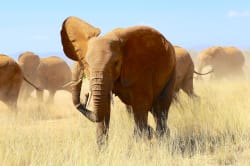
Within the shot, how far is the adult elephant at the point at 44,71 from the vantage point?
55.1 ft

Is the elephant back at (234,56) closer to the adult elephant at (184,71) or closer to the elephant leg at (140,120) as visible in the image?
the adult elephant at (184,71)

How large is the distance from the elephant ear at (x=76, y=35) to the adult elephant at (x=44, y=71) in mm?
10355

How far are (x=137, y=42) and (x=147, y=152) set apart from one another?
1589mm

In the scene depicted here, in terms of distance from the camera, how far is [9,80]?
11.3 metres

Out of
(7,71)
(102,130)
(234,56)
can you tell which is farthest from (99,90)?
(234,56)

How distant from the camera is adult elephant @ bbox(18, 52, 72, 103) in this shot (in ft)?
55.1

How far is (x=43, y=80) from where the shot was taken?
17.0 metres

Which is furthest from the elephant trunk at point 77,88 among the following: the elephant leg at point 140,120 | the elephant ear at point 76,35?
the elephant leg at point 140,120

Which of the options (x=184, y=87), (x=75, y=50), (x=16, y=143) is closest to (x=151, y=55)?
(x=75, y=50)

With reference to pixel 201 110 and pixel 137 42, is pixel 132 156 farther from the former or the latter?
pixel 201 110

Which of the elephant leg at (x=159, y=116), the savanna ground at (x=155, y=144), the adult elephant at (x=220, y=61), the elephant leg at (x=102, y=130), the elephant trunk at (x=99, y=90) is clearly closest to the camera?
the savanna ground at (x=155, y=144)

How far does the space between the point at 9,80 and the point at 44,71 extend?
574 centimetres

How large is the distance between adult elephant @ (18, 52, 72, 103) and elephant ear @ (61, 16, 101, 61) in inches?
408

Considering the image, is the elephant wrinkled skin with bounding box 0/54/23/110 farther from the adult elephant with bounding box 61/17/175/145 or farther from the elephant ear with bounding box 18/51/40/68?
the elephant ear with bounding box 18/51/40/68
